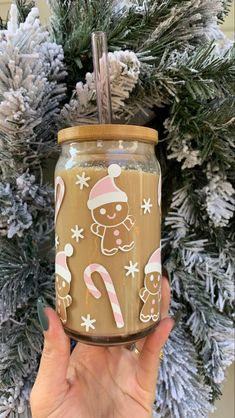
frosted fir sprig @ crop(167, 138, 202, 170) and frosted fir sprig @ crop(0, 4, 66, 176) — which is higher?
frosted fir sprig @ crop(0, 4, 66, 176)

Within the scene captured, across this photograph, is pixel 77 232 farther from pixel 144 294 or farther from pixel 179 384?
pixel 179 384

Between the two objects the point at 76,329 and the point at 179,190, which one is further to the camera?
the point at 179,190

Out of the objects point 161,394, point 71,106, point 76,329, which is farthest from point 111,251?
point 161,394

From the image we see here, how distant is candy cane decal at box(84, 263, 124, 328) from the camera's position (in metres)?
0.37

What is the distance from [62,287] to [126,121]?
0.28 metres

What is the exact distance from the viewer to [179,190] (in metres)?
0.60

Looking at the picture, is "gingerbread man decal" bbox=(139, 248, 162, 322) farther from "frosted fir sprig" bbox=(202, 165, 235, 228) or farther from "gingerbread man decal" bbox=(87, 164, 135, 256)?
"frosted fir sprig" bbox=(202, 165, 235, 228)

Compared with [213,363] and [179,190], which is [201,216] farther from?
[213,363]

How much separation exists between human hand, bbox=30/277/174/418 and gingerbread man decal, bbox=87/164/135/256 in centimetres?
11

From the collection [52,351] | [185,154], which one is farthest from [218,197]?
[52,351]

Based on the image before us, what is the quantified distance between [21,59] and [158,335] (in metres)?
0.35

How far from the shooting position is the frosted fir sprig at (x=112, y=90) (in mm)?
428

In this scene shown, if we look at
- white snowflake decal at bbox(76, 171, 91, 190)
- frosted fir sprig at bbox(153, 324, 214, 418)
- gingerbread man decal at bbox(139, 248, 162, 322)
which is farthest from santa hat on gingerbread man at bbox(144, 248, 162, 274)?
frosted fir sprig at bbox(153, 324, 214, 418)

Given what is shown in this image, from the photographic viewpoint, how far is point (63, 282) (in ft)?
1.30
